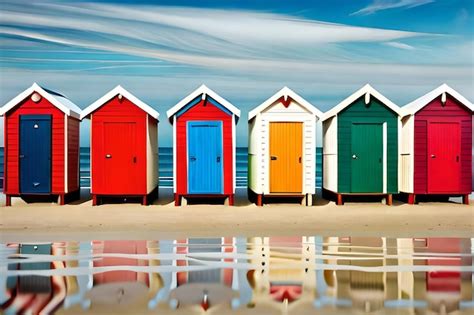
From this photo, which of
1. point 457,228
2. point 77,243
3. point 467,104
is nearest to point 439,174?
point 467,104

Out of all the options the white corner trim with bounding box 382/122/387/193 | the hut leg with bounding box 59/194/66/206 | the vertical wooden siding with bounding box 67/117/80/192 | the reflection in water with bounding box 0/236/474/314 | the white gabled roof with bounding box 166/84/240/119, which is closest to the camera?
the reflection in water with bounding box 0/236/474/314

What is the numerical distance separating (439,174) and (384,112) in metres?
2.34

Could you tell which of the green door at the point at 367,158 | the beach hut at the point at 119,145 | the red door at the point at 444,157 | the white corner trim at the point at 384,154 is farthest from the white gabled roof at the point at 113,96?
the red door at the point at 444,157

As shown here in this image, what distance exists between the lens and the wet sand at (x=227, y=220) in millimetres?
10297

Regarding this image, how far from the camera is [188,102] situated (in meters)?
14.8

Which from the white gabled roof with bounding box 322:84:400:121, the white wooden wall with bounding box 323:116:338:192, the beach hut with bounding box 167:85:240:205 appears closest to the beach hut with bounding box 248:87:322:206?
the white gabled roof with bounding box 322:84:400:121

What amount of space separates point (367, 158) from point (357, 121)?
1055 millimetres

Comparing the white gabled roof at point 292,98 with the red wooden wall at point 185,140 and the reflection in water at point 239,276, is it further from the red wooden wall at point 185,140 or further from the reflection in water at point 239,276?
the reflection in water at point 239,276

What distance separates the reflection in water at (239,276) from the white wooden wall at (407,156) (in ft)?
19.6

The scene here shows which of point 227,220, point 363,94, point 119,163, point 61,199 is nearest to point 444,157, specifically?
point 363,94

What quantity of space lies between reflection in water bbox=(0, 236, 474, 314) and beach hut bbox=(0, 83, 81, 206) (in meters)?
6.27

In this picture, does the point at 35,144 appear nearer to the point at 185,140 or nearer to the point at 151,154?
the point at 151,154

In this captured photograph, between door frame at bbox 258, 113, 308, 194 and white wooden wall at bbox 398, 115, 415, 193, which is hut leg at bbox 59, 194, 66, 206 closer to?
door frame at bbox 258, 113, 308, 194

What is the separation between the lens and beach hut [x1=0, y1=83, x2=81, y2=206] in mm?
14969
